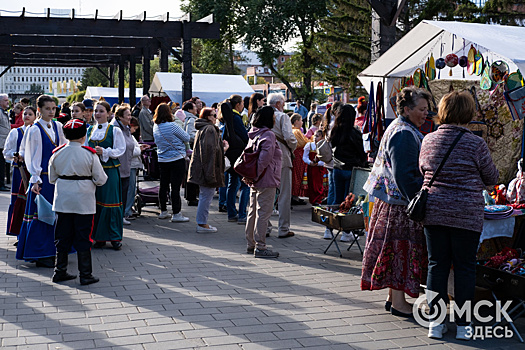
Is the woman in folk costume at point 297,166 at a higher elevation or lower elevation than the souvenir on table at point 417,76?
lower

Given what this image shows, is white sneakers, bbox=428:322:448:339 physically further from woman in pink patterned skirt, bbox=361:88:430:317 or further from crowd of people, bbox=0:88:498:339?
woman in pink patterned skirt, bbox=361:88:430:317

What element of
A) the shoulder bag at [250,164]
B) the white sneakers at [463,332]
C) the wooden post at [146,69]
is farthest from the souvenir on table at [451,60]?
the wooden post at [146,69]

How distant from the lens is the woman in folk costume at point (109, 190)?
26.1 ft

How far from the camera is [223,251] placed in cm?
803

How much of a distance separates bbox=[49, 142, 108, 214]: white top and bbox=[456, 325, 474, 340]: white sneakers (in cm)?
367

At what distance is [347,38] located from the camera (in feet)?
104

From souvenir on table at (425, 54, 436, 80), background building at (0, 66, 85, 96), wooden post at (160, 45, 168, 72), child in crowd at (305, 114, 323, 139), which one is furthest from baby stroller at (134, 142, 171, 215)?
background building at (0, 66, 85, 96)

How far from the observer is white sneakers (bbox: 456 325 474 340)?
15.9 feet

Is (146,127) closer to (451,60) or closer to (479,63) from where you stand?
(451,60)

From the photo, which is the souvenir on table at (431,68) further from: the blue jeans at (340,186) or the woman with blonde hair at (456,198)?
the woman with blonde hair at (456,198)

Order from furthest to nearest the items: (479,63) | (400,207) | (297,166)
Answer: (297,166) < (479,63) < (400,207)

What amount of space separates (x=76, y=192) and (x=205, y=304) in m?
1.75

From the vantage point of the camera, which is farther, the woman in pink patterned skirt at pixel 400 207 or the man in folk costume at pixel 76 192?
the man in folk costume at pixel 76 192

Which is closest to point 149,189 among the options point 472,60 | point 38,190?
point 38,190
